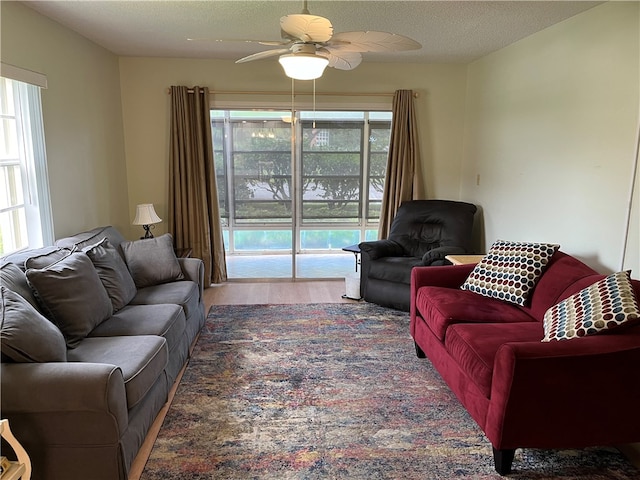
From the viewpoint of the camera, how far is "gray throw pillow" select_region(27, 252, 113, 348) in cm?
244

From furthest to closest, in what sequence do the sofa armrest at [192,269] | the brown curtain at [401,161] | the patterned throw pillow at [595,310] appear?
the brown curtain at [401,161]
the sofa armrest at [192,269]
the patterned throw pillow at [595,310]

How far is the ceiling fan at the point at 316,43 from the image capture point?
218 centimetres

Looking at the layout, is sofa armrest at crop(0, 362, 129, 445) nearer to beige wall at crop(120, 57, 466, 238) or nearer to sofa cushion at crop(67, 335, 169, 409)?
sofa cushion at crop(67, 335, 169, 409)

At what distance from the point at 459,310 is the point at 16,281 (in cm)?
255

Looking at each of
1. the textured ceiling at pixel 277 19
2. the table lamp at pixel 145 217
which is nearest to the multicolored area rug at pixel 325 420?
the table lamp at pixel 145 217

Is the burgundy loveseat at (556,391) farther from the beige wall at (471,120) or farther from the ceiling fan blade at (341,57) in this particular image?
the ceiling fan blade at (341,57)

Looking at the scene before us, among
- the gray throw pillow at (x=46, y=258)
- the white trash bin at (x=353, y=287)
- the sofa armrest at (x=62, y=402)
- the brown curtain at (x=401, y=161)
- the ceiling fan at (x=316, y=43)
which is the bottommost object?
the white trash bin at (x=353, y=287)

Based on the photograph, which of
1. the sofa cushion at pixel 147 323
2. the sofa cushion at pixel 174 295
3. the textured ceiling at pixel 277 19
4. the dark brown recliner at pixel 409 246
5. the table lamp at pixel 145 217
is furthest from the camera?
the table lamp at pixel 145 217

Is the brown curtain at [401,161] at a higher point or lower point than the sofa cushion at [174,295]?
higher

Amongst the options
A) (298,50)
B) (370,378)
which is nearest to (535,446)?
(370,378)

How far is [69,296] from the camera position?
2.51 meters

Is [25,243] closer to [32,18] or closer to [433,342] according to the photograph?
[32,18]

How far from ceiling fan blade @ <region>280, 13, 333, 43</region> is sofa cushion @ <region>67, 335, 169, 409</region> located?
1.79m

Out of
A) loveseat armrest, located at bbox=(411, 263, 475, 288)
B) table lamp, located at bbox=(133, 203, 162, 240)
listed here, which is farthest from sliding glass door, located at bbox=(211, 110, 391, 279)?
loveseat armrest, located at bbox=(411, 263, 475, 288)
